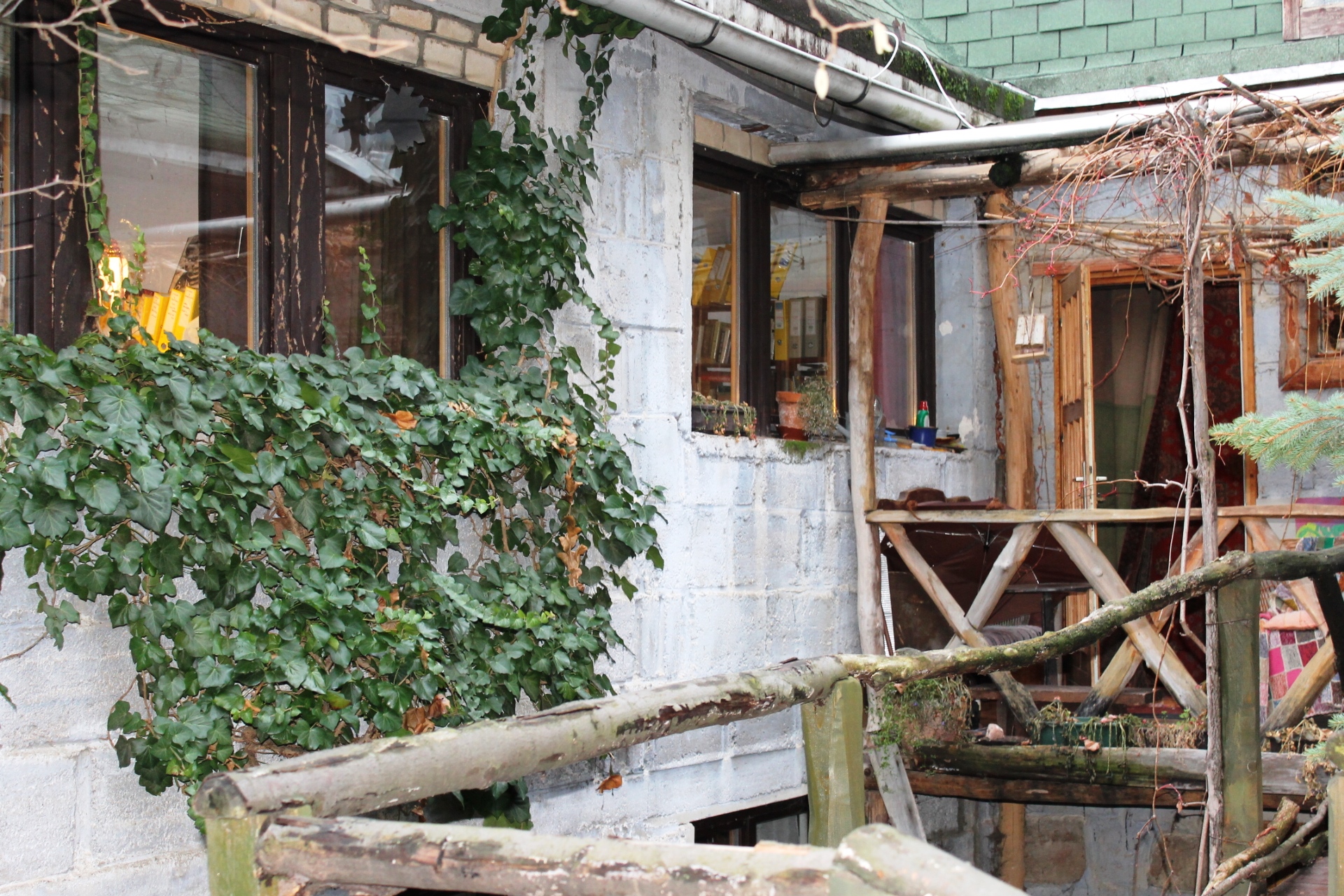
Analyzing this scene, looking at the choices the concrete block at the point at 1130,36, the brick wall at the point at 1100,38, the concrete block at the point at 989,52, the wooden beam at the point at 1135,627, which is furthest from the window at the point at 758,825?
the concrete block at the point at 1130,36

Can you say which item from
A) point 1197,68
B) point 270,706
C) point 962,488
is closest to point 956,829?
point 962,488

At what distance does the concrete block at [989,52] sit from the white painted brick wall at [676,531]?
151 cm

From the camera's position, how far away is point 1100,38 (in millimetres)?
7305

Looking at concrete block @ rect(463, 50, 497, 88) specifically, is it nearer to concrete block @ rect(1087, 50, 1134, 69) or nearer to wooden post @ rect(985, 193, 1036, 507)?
wooden post @ rect(985, 193, 1036, 507)

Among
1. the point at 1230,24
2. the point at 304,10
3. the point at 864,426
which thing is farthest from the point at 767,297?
the point at 1230,24

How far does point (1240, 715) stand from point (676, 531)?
2450mm

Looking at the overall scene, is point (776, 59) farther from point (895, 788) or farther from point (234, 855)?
point (234, 855)

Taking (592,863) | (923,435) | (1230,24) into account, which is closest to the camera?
(592,863)

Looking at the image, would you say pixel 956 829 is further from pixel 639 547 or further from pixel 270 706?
pixel 270 706

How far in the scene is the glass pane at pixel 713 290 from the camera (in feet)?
19.2

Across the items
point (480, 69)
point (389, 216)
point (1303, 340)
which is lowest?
point (1303, 340)

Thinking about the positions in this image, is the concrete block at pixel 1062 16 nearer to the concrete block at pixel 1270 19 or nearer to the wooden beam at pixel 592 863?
the concrete block at pixel 1270 19

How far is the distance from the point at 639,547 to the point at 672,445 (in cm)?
75

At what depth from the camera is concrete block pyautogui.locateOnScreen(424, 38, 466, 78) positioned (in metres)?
4.57
